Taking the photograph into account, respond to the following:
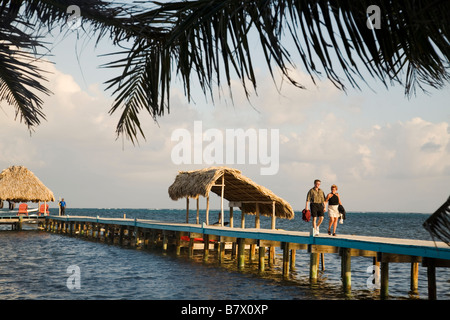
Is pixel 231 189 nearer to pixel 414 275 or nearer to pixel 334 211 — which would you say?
pixel 334 211

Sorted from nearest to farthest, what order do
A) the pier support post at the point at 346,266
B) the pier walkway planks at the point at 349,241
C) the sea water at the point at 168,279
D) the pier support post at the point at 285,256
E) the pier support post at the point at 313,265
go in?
the pier walkway planks at the point at 349,241 < the pier support post at the point at 346,266 < the sea water at the point at 168,279 < the pier support post at the point at 313,265 < the pier support post at the point at 285,256

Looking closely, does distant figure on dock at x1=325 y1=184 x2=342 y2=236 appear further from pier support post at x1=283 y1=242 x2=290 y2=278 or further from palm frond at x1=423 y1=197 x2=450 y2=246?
palm frond at x1=423 y1=197 x2=450 y2=246

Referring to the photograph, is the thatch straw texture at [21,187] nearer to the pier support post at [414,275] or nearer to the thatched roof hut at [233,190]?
the thatched roof hut at [233,190]

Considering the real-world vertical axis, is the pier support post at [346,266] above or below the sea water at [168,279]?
above

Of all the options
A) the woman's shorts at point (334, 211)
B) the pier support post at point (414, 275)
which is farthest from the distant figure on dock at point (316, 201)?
the pier support post at point (414, 275)

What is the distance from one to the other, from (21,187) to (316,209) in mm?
31476

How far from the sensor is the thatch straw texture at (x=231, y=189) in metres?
19.8

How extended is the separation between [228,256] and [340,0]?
20.2 m

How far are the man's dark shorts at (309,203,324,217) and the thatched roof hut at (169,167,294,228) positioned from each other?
21.4 ft

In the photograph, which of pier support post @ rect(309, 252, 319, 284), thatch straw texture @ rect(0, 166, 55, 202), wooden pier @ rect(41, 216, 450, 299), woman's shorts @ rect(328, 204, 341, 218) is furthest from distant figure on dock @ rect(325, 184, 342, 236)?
thatch straw texture @ rect(0, 166, 55, 202)

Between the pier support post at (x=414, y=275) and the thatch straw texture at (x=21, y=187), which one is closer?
the pier support post at (x=414, y=275)

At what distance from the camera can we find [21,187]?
3862 cm

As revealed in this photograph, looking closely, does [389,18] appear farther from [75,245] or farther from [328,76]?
[75,245]

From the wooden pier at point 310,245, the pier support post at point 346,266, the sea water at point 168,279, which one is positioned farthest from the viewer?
the sea water at point 168,279
